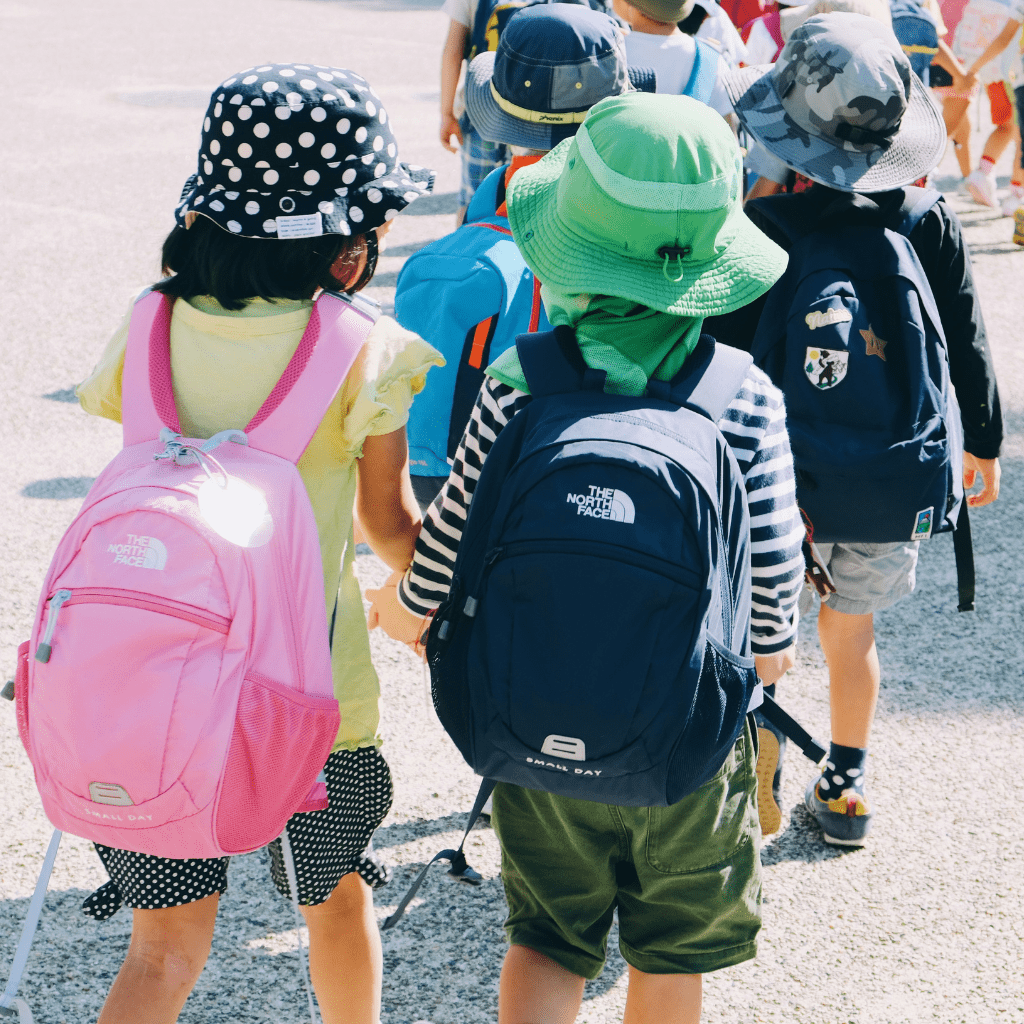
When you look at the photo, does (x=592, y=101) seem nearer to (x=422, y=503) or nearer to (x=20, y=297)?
(x=422, y=503)

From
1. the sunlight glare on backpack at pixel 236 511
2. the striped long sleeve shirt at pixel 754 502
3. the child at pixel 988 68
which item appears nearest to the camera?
the sunlight glare on backpack at pixel 236 511

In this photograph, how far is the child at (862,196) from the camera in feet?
8.00

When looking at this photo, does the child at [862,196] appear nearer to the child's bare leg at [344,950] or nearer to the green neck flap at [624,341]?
the green neck flap at [624,341]

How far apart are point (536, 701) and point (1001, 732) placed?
2.23m

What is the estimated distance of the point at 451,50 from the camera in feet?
18.9

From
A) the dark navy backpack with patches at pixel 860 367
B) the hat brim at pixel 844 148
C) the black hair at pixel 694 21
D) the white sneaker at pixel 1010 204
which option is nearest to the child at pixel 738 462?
the dark navy backpack with patches at pixel 860 367

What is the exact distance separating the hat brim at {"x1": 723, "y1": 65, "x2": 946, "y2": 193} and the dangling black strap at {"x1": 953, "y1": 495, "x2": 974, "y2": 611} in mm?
791

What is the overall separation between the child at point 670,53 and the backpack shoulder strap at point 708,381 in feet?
9.66

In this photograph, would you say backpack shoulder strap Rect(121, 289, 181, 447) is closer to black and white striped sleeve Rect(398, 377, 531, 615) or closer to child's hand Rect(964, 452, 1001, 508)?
black and white striped sleeve Rect(398, 377, 531, 615)

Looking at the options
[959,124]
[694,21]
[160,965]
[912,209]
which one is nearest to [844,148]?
[912,209]

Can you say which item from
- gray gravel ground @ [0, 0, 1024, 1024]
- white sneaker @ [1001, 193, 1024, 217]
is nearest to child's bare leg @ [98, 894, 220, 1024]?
gray gravel ground @ [0, 0, 1024, 1024]

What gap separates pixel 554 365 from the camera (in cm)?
170

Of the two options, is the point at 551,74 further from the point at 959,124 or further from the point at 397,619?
the point at 959,124

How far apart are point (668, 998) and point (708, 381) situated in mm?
A: 952
